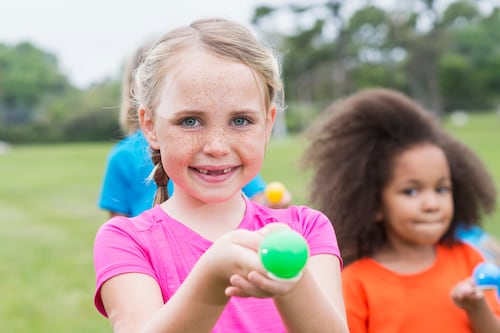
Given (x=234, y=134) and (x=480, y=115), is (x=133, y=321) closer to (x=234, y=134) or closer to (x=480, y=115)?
(x=234, y=134)

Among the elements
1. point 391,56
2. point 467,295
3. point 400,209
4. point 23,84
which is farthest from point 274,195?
point 23,84

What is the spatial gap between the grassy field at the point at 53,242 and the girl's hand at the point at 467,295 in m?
1.02

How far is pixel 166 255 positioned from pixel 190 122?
0.34 metres

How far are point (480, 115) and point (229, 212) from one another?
55044 millimetres

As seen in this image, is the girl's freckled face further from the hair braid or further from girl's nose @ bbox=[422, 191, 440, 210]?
girl's nose @ bbox=[422, 191, 440, 210]

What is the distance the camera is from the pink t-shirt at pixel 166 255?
181cm

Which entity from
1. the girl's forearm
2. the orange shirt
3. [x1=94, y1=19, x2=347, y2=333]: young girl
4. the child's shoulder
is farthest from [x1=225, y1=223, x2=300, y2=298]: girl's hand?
the girl's forearm

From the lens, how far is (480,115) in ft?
178

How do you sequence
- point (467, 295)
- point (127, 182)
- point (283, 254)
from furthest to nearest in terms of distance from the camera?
point (127, 182) → point (467, 295) → point (283, 254)

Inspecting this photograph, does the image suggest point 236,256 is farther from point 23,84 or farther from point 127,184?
point 23,84

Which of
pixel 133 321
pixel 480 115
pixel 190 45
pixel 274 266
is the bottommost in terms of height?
pixel 480 115

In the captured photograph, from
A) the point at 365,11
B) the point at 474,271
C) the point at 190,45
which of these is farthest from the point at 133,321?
the point at 365,11

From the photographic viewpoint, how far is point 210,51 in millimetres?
1823

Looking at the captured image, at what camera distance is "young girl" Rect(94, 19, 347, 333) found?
1.76 m
